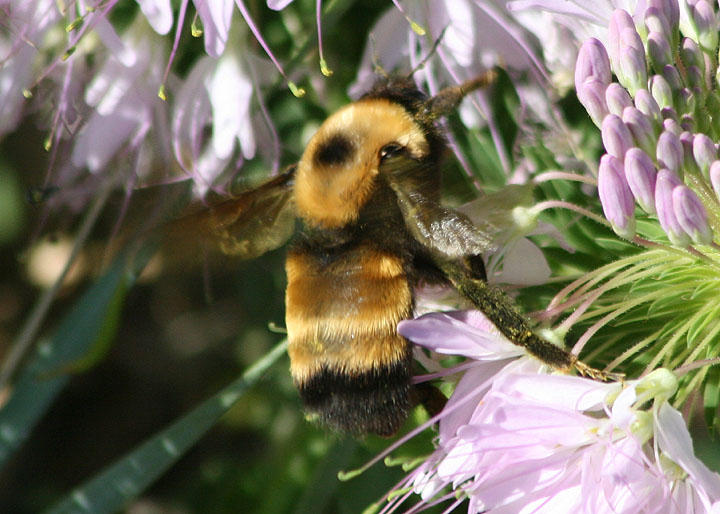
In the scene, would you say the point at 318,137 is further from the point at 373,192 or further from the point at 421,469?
the point at 421,469

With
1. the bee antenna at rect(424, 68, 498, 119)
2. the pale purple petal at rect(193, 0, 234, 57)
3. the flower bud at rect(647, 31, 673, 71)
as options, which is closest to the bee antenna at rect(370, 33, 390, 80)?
the bee antenna at rect(424, 68, 498, 119)

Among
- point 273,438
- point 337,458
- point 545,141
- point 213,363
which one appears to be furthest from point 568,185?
point 213,363

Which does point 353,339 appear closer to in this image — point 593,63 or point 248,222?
point 248,222

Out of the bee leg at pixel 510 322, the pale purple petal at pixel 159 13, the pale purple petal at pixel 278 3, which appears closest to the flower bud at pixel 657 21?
the bee leg at pixel 510 322

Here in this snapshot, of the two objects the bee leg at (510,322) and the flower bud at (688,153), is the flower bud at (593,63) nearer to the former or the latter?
the flower bud at (688,153)

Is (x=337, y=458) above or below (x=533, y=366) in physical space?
below
